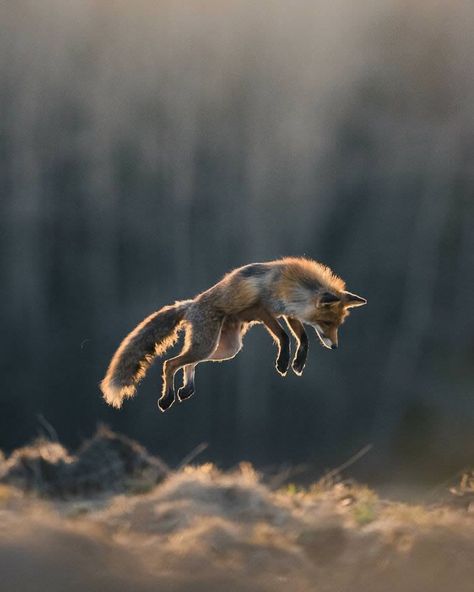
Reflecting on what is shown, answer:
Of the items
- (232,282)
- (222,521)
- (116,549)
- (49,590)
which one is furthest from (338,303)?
(49,590)

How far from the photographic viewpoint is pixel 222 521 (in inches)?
265

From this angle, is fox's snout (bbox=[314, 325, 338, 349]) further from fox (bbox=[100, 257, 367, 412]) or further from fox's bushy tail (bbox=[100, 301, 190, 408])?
fox's bushy tail (bbox=[100, 301, 190, 408])

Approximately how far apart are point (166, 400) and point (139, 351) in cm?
85

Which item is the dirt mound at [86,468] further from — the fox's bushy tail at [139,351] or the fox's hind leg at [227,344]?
the fox's hind leg at [227,344]

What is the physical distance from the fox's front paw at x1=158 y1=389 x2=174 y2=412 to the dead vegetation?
1167mm

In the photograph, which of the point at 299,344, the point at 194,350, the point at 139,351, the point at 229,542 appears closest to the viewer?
the point at 229,542

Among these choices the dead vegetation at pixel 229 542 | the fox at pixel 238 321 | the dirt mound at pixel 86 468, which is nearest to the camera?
the dead vegetation at pixel 229 542

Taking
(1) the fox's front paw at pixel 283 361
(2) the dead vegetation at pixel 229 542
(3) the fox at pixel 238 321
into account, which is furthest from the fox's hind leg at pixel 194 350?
(2) the dead vegetation at pixel 229 542

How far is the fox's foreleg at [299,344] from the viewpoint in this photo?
9.23 m

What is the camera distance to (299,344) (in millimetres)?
9383

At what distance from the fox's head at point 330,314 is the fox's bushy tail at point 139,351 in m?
1.53

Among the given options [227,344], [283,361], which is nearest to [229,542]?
[283,361]

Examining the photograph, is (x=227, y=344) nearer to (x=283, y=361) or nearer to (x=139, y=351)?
(x=283, y=361)

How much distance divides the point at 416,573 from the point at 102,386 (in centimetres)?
440
